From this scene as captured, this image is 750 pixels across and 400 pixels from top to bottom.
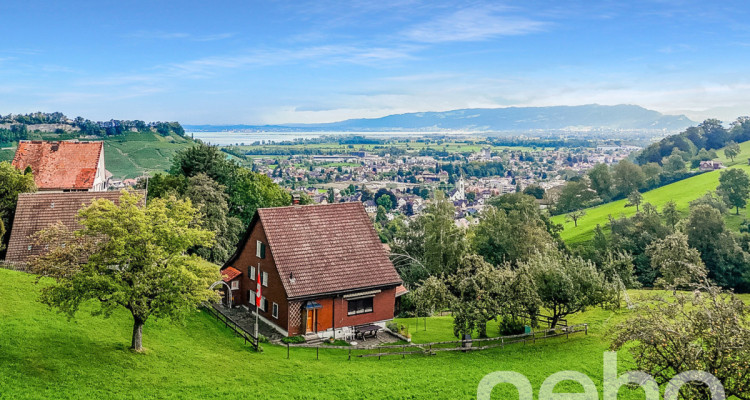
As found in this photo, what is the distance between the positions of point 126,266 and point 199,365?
207 inches

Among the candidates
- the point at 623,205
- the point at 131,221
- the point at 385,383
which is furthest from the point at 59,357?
the point at 623,205

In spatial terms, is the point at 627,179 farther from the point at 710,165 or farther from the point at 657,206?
the point at 710,165

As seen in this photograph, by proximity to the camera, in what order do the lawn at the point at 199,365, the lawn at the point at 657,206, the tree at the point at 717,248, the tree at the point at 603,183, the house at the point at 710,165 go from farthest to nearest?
the house at the point at 710,165
the tree at the point at 603,183
the lawn at the point at 657,206
the tree at the point at 717,248
the lawn at the point at 199,365

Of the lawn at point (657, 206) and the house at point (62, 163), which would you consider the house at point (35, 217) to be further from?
the lawn at point (657, 206)

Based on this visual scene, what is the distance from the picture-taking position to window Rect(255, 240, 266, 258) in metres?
33.6

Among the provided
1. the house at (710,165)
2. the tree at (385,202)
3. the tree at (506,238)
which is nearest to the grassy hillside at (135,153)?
the tree at (385,202)

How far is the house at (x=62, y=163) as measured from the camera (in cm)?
5375

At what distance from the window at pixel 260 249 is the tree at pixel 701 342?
21.3m

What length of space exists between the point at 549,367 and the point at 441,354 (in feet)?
18.6

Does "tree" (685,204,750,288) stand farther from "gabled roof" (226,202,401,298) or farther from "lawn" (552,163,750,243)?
"gabled roof" (226,202,401,298)

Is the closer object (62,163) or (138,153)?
(62,163)

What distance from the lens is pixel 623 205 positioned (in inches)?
4171

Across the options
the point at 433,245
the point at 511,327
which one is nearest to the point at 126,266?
the point at 511,327

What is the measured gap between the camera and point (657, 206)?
316ft
